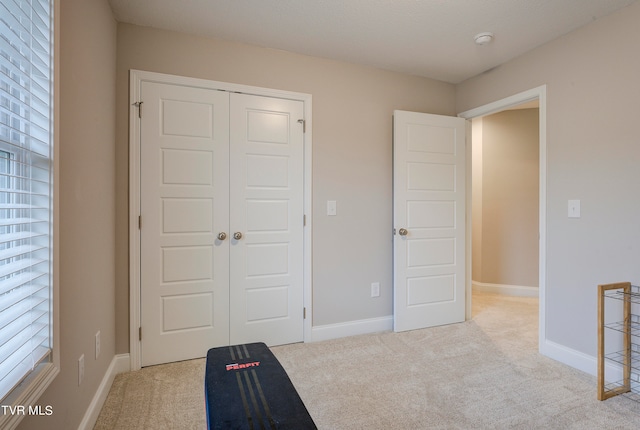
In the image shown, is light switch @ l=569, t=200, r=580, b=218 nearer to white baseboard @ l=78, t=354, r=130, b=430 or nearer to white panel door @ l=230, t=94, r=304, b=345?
white panel door @ l=230, t=94, r=304, b=345

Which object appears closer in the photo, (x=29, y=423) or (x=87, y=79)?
Answer: (x=29, y=423)

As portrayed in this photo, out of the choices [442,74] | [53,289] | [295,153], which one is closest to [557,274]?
[442,74]

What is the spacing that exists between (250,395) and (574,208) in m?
2.52

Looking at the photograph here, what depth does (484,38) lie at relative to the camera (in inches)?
99.3

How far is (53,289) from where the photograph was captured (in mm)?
1246

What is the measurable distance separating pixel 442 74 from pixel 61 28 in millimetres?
3022

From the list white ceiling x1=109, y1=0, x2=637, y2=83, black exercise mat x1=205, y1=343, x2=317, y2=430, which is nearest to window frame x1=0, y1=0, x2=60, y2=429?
black exercise mat x1=205, y1=343, x2=317, y2=430

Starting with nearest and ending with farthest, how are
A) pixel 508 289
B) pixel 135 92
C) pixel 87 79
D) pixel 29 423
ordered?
pixel 29 423
pixel 87 79
pixel 135 92
pixel 508 289

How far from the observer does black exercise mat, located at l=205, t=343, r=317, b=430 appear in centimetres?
113

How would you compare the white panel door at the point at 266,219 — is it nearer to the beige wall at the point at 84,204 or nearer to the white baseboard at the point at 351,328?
the white baseboard at the point at 351,328

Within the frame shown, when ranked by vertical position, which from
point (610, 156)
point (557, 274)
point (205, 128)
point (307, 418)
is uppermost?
point (205, 128)

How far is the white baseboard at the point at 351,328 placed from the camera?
2904 mm

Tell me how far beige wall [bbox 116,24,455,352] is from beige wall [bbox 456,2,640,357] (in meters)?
1.17

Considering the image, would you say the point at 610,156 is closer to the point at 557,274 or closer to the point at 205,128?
the point at 557,274
